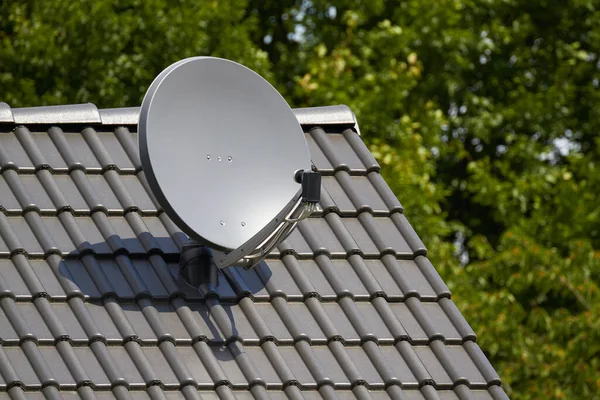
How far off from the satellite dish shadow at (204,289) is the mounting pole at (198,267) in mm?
42

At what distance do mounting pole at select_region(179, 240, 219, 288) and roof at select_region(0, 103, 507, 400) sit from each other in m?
0.08

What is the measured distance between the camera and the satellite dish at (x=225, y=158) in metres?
7.72

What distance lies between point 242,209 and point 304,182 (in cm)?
64

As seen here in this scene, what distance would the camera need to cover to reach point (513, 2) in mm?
29188

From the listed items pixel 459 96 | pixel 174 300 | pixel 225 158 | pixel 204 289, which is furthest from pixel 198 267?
pixel 459 96

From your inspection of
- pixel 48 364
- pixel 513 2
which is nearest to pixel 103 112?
pixel 48 364

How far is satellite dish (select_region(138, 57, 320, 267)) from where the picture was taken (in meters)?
7.72

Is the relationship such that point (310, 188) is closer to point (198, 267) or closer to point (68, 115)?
point (198, 267)

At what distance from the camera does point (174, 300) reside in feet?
25.7

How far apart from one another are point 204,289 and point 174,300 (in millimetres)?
222

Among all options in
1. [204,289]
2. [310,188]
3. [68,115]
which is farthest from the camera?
[68,115]

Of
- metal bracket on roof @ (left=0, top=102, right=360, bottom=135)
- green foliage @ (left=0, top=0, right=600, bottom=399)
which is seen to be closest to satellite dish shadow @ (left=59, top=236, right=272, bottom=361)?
metal bracket on roof @ (left=0, top=102, right=360, bottom=135)

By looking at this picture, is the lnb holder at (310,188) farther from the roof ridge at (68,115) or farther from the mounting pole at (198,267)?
the roof ridge at (68,115)

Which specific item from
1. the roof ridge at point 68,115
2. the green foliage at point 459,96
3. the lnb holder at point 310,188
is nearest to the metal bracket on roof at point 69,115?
the roof ridge at point 68,115
